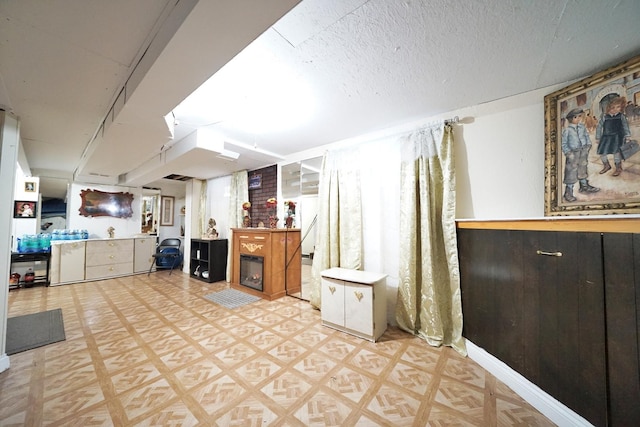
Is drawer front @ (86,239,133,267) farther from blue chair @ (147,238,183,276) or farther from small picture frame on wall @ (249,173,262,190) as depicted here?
small picture frame on wall @ (249,173,262,190)

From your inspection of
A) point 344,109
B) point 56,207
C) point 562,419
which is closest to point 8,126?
point 344,109

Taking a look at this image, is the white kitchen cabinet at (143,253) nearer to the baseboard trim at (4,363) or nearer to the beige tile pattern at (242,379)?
the beige tile pattern at (242,379)

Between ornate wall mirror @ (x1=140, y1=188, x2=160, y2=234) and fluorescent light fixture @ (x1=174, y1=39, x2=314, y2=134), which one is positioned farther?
Answer: ornate wall mirror @ (x1=140, y1=188, x2=160, y2=234)

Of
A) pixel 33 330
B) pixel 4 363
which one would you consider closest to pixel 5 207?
pixel 4 363

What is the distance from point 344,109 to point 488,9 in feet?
4.25

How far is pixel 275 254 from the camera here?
11.7 ft

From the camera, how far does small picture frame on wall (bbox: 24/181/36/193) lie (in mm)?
3910

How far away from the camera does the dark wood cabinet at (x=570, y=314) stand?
3.54 feet

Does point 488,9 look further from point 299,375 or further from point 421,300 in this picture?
point 299,375

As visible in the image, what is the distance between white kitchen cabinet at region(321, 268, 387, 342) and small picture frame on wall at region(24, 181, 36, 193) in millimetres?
5804

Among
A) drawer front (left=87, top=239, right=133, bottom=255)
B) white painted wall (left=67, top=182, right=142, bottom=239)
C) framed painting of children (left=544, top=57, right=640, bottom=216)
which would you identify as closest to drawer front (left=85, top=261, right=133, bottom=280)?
drawer front (left=87, top=239, right=133, bottom=255)

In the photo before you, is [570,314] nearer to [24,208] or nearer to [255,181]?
[255,181]

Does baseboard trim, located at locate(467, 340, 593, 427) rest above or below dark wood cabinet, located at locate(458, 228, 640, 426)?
below

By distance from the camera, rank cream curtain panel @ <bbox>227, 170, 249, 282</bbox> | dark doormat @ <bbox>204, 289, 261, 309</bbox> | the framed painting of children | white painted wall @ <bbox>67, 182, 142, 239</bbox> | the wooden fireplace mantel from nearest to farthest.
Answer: the framed painting of children
dark doormat @ <bbox>204, 289, 261, 309</bbox>
the wooden fireplace mantel
cream curtain panel @ <bbox>227, 170, 249, 282</bbox>
white painted wall @ <bbox>67, 182, 142, 239</bbox>
